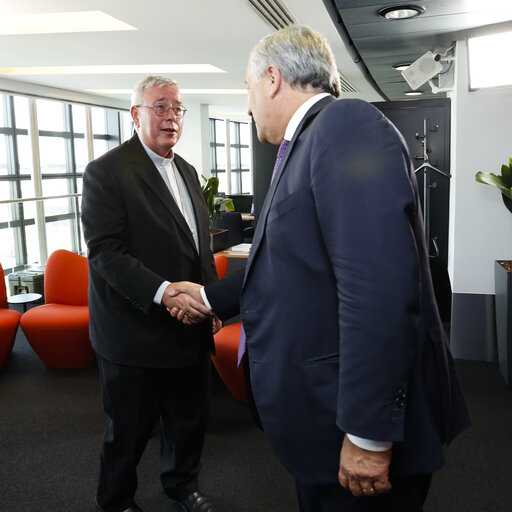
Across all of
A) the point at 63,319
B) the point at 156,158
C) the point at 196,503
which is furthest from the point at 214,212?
the point at 196,503

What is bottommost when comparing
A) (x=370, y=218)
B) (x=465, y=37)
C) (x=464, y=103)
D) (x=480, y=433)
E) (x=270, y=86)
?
(x=480, y=433)

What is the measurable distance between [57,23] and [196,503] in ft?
15.5

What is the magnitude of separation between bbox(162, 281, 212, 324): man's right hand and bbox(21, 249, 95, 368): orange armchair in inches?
82.4

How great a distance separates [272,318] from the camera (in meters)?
1.14

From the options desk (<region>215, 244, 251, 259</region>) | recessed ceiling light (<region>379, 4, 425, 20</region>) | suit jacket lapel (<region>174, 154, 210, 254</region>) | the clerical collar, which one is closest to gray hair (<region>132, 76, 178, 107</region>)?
the clerical collar

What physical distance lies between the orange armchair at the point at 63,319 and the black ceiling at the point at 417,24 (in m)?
2.61

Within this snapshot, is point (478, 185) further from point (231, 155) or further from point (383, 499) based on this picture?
point (231, 155)

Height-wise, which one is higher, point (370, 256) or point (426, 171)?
→ point (426, 171)

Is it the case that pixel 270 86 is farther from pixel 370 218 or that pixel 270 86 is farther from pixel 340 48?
pixel 340 48

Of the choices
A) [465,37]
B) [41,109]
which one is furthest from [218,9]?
[41,109]

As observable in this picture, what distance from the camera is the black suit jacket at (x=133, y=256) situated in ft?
6.18

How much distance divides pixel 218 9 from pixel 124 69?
11.5 feet

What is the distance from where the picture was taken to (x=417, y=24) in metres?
3.92

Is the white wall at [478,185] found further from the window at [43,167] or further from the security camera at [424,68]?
the window at [43,167]
